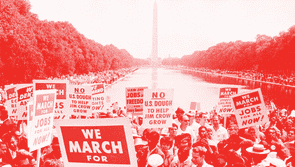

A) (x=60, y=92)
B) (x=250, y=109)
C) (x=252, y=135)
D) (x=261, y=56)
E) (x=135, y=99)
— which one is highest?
(x=261, y=56)

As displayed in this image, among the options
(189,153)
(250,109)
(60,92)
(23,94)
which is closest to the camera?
(189,153)

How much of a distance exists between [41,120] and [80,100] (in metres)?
5.25

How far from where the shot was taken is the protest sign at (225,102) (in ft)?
45.3

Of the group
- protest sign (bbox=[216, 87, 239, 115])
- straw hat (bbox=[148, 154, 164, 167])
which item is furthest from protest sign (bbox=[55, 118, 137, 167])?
protest sign (bbox=[216, 87, 239, 115])

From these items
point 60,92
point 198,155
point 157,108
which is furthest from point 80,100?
point 198,155

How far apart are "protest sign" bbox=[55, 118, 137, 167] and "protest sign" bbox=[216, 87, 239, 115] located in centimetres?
906

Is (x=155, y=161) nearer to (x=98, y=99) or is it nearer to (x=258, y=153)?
(x=258, y=153)

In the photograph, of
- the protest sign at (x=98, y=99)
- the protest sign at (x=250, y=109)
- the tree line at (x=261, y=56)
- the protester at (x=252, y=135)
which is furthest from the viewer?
the tree line at (x=261, y=56)

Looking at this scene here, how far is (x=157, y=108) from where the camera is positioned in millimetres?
11492

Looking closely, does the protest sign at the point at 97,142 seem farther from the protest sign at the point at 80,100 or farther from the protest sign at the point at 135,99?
the protest sign at the point at 135,99

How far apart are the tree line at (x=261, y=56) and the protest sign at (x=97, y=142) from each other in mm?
59668

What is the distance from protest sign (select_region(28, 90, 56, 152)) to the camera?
7.46 m

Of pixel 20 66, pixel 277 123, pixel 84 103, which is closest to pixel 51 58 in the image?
pixel 20 66

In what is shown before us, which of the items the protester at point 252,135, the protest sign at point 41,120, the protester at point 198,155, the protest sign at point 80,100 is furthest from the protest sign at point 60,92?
the protester at point 198,155
